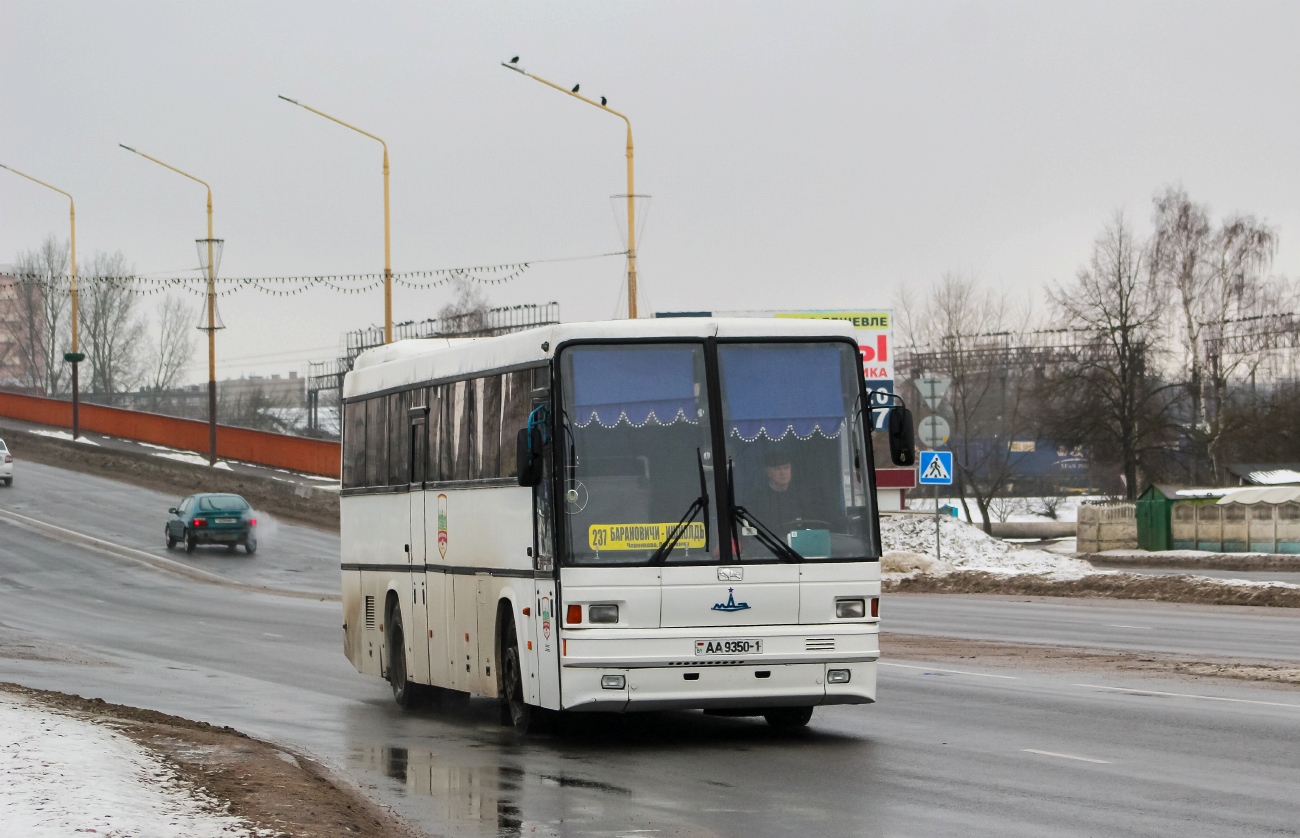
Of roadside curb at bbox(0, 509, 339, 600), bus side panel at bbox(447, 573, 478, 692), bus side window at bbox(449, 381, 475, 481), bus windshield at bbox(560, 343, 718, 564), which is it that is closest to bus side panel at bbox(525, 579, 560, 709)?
bus windshield at bbox(560, 343, 718, 564)

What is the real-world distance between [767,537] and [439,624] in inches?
161

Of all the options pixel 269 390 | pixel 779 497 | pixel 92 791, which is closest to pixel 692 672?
pixel 779 497

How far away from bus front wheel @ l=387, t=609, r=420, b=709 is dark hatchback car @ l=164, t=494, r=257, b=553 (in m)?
29.5

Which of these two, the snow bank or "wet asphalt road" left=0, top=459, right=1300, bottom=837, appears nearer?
"wet asphalt road" left=0, top=459, right=1300, bottom=837

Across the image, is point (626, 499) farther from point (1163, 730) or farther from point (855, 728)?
point (1163, 730)

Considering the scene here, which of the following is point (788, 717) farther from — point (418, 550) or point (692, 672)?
point (418, 550)

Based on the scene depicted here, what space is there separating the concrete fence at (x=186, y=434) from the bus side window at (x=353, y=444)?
130ft

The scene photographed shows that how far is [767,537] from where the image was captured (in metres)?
12.9

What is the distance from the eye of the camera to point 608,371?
13180mm

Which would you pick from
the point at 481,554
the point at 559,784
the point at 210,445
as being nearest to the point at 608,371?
the point at 481,554

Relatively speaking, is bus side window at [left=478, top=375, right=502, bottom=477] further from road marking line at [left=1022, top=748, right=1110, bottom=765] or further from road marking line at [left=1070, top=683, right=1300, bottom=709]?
road marking line at [left=1070, top=683, right=1300, bottom=709]

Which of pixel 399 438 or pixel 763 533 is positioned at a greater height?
pixel 399 438

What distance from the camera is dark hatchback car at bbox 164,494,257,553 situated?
1804 inches

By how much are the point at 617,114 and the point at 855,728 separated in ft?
87.6
